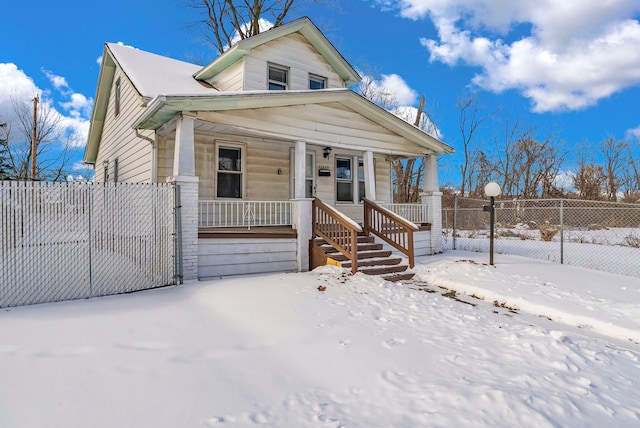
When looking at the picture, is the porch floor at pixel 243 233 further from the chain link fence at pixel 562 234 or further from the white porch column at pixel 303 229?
the chain link fence at pixel 562 234

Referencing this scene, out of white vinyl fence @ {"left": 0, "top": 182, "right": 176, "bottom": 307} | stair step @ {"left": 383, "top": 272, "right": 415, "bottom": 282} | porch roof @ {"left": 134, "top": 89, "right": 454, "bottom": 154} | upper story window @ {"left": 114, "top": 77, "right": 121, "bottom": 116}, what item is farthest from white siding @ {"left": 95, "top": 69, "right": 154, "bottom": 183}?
stair step @ {"left": 383, "top": 272, "right": 415, "bottom": 282}

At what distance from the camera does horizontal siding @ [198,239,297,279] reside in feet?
23.4

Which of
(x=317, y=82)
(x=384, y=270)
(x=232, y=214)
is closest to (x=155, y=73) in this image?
(x=317, y=82)

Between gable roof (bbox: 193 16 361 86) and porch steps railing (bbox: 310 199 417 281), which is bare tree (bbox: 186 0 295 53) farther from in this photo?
porch steps railing (bbox: 310 199 417 281)

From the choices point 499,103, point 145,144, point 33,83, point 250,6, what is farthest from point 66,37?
point 499,103

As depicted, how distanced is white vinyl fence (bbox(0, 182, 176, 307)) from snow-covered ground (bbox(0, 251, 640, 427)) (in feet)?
1.86

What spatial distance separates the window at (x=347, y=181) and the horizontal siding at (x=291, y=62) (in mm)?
2566

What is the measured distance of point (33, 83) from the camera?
19953mm

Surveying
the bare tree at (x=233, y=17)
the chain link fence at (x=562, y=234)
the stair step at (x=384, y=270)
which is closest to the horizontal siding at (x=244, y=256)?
the stair step at (x=384, y=270)

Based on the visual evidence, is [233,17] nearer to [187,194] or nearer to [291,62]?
[291,62]

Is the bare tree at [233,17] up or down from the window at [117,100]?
up

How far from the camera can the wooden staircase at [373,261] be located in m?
7.47

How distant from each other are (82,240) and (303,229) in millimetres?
4205

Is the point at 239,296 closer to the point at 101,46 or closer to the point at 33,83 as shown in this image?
the point at 101,46
